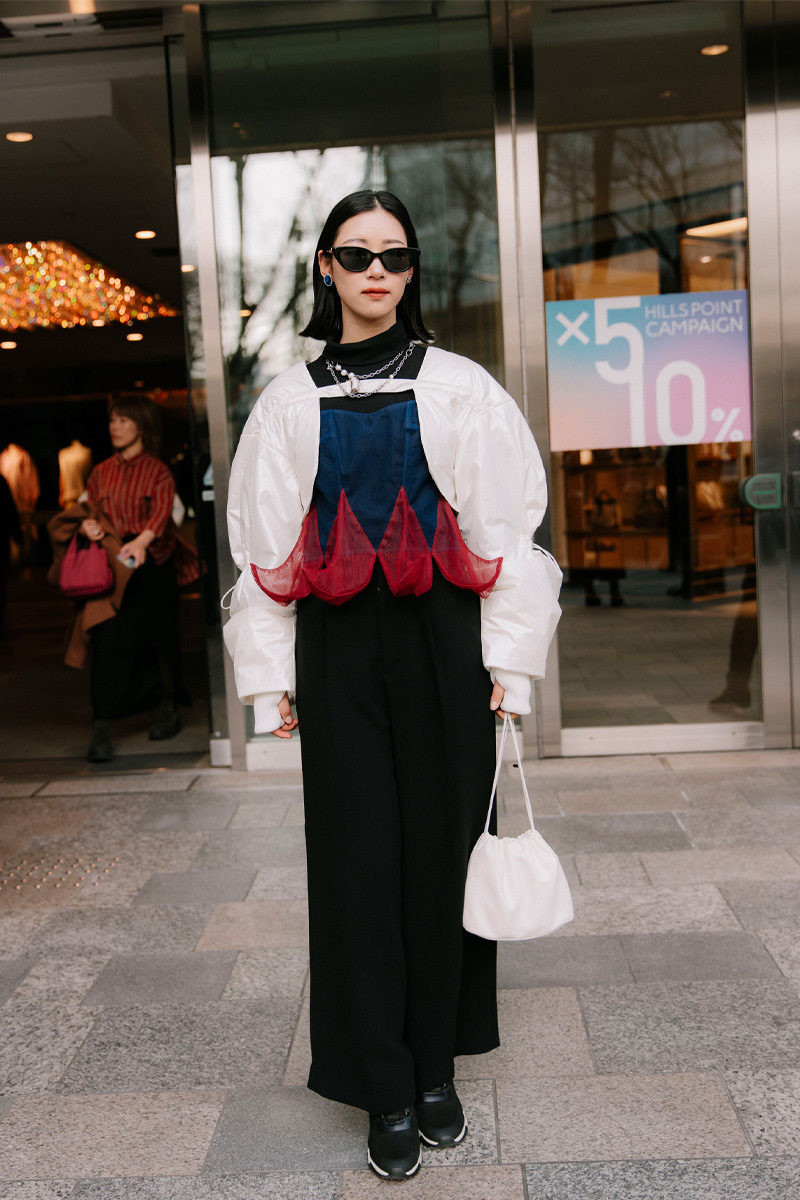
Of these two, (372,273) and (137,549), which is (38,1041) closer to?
(372,273)

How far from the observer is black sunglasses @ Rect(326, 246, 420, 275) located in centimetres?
221

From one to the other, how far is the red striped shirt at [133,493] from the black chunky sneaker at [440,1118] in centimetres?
397

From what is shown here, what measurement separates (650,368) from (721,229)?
69cm

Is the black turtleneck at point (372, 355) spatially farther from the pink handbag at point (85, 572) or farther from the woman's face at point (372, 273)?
the pink handbag at point (85, 572)

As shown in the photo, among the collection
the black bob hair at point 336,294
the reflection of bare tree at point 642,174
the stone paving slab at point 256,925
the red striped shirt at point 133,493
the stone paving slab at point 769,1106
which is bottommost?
the stone paving slab at point 769,1106

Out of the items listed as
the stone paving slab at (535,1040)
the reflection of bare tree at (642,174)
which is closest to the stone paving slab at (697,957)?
the stone paving slab at (535,1040)

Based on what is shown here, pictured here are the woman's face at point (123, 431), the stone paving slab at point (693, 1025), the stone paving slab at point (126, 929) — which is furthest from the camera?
the woman's face at point (123, 431)

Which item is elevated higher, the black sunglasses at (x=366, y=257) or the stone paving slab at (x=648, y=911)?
the black sunglasses at (x=366, y=257)

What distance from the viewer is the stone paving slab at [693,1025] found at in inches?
101

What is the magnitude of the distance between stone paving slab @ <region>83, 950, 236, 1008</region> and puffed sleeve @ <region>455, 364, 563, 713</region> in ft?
4.60

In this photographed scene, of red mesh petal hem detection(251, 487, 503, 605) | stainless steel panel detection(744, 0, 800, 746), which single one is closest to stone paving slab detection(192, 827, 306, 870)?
red mesh petal hem detection(251, 487, 503, 605)

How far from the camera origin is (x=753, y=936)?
3.21m

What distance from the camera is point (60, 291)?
10906 mm

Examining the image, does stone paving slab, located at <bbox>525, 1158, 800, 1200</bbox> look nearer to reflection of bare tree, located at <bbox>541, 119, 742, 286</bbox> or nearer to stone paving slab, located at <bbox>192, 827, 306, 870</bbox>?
stone paving slab, located at <bbox>192, 827, 306, 870</bbox>
